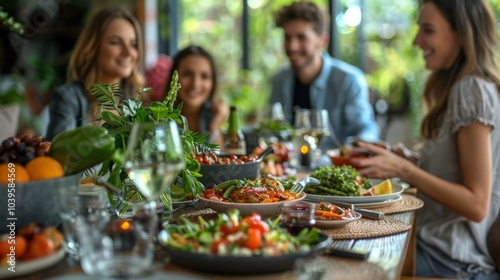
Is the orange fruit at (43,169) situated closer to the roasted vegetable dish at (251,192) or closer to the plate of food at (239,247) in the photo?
the plate of food at (239,247)

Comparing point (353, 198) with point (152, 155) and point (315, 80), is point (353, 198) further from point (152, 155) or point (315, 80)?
point (315, 80)

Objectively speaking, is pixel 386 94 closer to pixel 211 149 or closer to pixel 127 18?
pixel 127 18

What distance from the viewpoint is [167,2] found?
5.43 metres

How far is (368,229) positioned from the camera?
1349 mm

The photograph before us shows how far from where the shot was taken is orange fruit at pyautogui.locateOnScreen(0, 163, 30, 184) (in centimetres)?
114

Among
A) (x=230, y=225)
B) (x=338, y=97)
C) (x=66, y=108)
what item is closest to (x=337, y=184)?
(x=230, y=225)

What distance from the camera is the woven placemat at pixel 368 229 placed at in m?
1.30

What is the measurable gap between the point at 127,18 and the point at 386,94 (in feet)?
8.37

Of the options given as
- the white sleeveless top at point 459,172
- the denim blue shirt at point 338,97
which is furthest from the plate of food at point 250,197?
the denim blue shirt at point 338,97

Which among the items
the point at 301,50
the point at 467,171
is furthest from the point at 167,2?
the point at 467,171

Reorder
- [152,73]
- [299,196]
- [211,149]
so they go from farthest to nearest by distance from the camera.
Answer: [152,73] → [211,149] → [299,196]

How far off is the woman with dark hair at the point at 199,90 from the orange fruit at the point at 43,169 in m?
2.18

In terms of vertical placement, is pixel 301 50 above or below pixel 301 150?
above

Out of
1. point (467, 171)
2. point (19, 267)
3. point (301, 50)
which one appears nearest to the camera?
point (19, 267)
